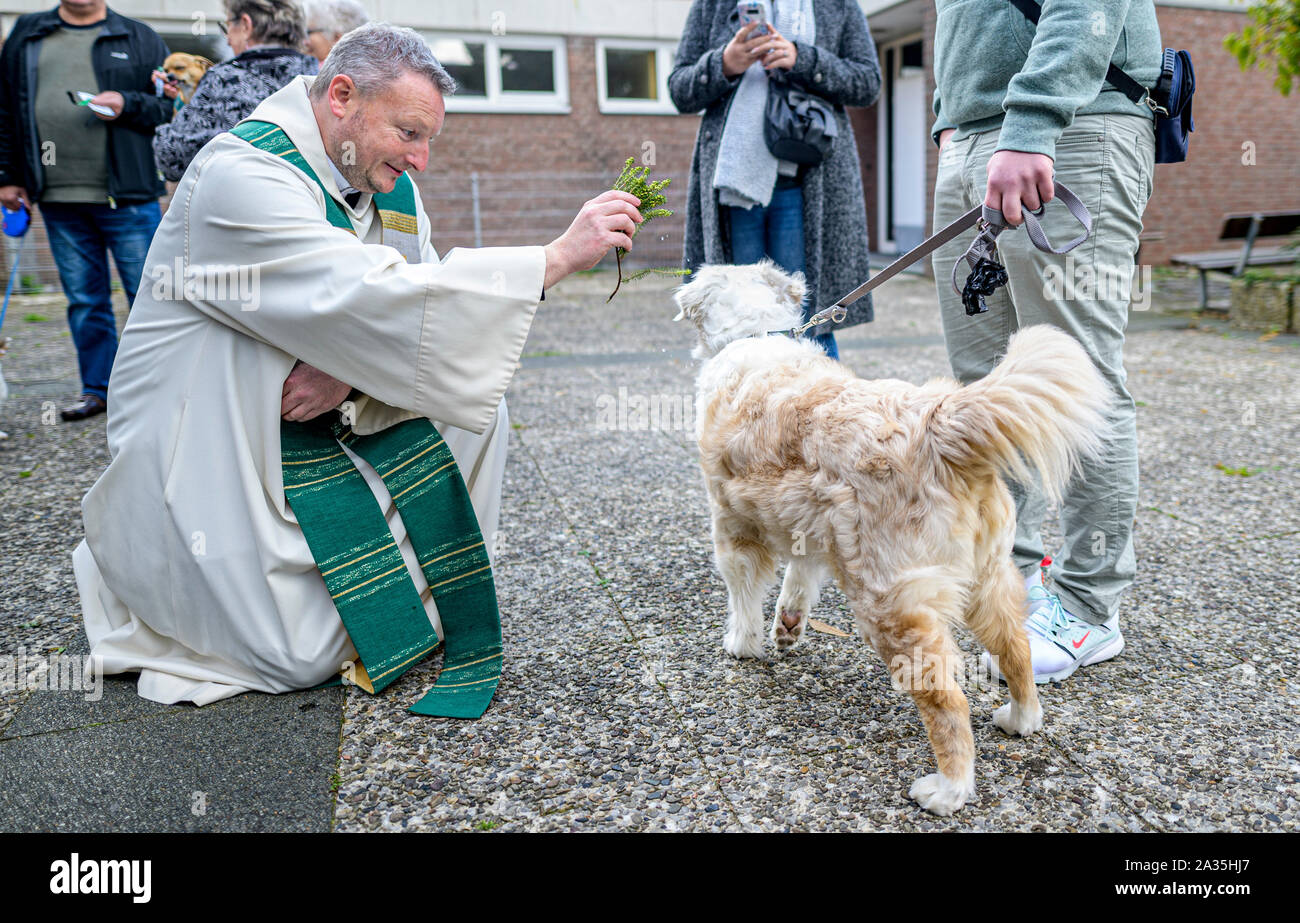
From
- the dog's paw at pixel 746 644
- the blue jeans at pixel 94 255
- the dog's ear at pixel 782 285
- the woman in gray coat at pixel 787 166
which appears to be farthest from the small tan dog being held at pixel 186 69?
the dog's paw at pixel 746 644

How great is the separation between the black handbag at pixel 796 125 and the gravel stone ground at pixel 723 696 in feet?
5.38

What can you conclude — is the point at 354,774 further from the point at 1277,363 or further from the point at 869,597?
the point at 1277,363

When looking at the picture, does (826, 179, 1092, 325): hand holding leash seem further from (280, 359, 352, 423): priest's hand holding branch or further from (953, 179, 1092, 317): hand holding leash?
(280, 359, 352, 423): priest's hand holding branch

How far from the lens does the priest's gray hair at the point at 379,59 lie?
101 inches

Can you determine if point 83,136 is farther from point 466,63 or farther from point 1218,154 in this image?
point 1218,154

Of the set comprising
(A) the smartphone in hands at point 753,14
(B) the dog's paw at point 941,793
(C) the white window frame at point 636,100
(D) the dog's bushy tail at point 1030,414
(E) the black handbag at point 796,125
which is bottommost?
(B) the dog's paw at point 941,793

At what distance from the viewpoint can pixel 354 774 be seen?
2301 mm

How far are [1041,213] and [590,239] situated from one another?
124 cm

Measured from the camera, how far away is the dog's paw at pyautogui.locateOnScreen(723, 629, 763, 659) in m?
2.90

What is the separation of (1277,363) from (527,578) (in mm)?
6624

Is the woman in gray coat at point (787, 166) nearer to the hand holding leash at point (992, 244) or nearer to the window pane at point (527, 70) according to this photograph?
the hand holding leash at point (992, 244)

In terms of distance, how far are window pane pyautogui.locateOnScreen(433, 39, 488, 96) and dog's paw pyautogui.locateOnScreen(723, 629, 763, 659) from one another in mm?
13243

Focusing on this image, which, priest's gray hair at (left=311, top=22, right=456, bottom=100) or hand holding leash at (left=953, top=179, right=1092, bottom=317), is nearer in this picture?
hand holding leash at (left=953, top=179, right=1092, bottom=317)

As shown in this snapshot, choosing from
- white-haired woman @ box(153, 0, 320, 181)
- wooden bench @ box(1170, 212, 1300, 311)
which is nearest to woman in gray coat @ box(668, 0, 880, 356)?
white-haired woman @ box(153, 0, 320, 181)
